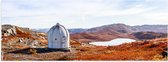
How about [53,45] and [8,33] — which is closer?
[53,45]

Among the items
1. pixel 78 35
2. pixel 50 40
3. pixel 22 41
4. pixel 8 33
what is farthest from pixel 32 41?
pixel 78 35

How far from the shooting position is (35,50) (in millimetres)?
36688

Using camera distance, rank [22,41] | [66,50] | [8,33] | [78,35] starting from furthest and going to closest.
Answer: [78,35]
[8,33]
[22,41]
[66,50]

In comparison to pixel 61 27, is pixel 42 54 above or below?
below

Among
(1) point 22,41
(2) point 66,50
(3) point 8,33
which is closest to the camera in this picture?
(2) point 66,50

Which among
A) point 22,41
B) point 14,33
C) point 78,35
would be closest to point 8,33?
point 14,33

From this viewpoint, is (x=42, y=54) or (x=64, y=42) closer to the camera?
(x=42, y=54)

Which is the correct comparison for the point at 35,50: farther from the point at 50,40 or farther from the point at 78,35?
the point at 78,35

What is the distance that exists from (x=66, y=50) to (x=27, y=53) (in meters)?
3.59

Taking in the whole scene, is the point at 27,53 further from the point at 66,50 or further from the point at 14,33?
the point at 14,33

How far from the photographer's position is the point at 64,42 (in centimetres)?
3772

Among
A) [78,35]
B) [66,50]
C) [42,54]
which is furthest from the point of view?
[78,35]

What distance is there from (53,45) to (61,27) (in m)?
1.94

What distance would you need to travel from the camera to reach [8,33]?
2437 inches
